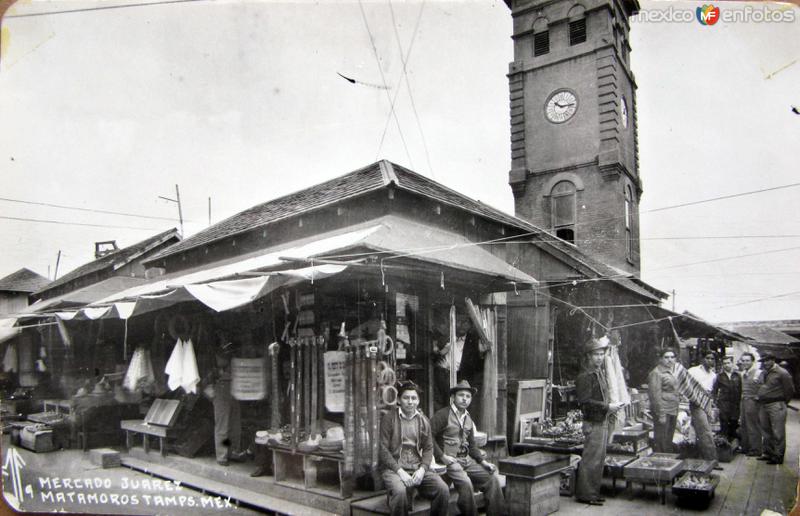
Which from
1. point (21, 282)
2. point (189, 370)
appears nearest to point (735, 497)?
point (189, 370)

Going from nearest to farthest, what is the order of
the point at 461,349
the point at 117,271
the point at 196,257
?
1. the point at 461,349
2. the point at 196,257
3. the point at 117,271

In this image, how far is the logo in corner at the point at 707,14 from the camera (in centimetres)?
599

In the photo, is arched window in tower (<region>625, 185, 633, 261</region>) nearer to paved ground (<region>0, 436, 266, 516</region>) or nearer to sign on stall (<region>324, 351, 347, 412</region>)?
sign on stall (<region>324, 351, 347, 412</region>)

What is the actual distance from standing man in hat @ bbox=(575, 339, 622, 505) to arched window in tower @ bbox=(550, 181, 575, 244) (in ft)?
36.3

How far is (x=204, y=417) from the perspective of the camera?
968cm

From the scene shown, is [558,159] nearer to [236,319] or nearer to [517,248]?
[517,248]

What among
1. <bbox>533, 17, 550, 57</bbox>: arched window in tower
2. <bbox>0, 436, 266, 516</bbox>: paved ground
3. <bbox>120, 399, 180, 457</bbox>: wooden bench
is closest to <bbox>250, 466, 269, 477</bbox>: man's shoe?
<bbox>0, 436, 266, 516</bbox>: paved ground

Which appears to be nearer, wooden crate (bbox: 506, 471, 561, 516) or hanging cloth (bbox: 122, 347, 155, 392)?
wooden crate (bbox: 506, 471, 561, 516)

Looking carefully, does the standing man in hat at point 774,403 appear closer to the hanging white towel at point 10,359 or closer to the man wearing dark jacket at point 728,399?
the man wearing dark jacket at point 728,399

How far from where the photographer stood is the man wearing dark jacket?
10.7 metres

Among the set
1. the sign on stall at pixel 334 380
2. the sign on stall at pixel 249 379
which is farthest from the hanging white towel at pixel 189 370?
the sign on stall at pixel 334 380

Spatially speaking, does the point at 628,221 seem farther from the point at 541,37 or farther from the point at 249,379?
the point at 249,379

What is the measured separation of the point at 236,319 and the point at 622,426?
7776 millimetres

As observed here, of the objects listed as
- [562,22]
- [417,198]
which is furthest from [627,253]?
[417,198]
